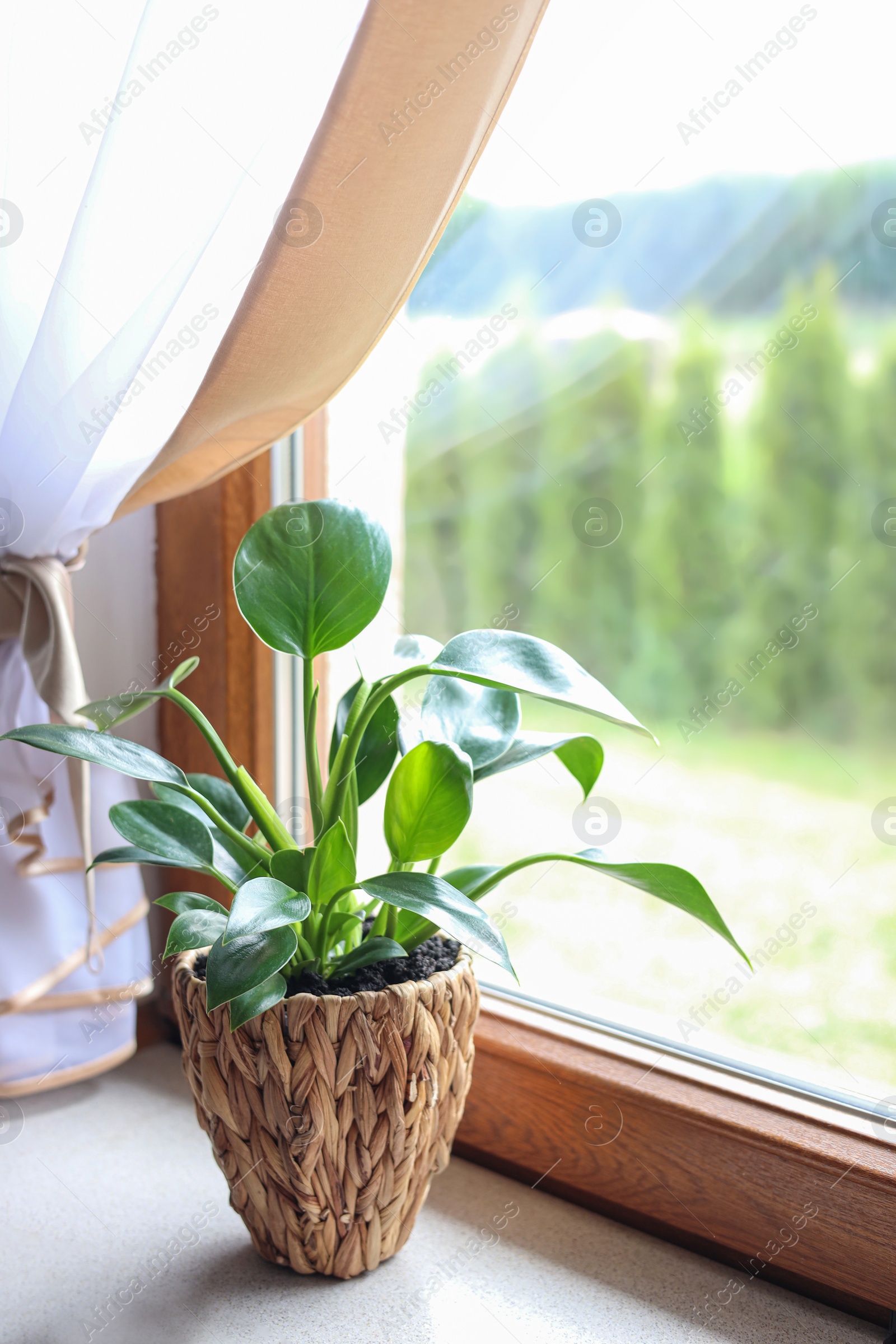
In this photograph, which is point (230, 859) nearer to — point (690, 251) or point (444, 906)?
point (444, 906)

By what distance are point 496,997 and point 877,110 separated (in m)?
1.11

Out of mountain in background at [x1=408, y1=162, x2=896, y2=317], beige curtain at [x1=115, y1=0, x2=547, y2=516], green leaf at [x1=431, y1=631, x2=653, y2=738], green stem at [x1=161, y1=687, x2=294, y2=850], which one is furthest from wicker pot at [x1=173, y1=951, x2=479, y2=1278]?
mountain in background at [x1=408, y1=162, x2=896, y2=317]

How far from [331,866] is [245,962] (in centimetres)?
9

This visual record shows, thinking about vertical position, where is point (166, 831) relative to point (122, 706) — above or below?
below

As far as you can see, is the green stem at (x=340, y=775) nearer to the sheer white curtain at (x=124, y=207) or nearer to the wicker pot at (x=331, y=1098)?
the wicker pot at (x=331, y=1098)

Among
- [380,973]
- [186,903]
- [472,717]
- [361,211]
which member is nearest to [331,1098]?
[380,973]

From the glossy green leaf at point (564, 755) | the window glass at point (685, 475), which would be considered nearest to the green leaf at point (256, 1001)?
the glossy green leaf at point (564, 755)

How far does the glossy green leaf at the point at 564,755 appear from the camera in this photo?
2.47 ft

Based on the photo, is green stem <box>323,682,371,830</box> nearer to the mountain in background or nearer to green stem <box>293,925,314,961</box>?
green stem <box>293,925,314,961</box>

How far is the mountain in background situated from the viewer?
4.54 feet

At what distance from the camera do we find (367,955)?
2.27 feet

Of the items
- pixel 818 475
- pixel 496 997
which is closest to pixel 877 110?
pixel 818 475

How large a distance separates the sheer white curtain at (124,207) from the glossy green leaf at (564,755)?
0.44m

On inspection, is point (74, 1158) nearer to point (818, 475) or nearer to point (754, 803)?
point (754, 803)
